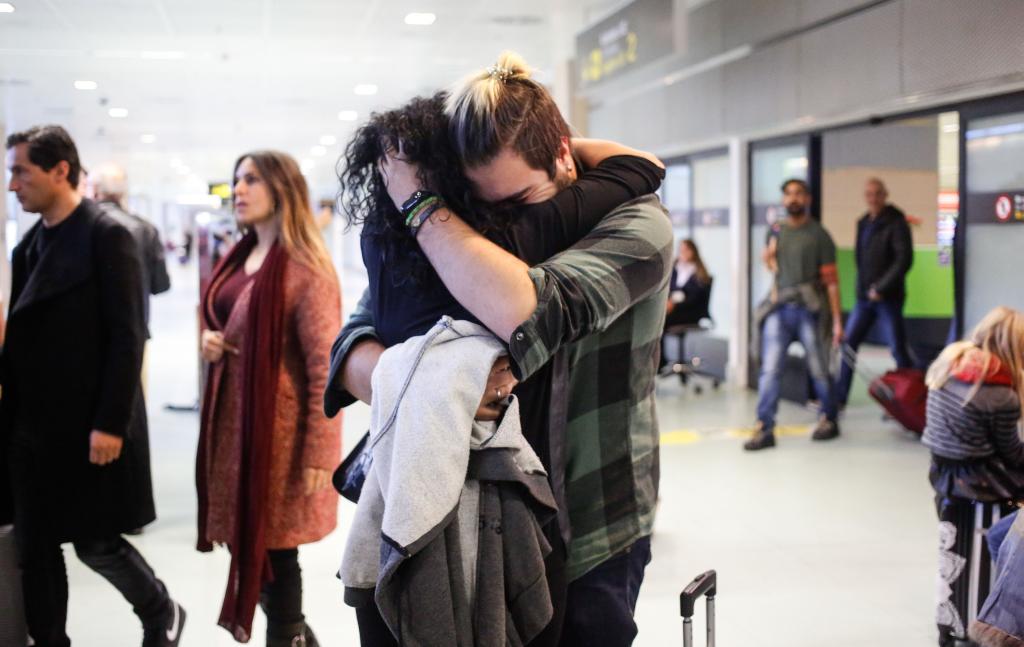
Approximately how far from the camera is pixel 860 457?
6.09m

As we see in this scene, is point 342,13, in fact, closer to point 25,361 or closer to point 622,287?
point 25,361

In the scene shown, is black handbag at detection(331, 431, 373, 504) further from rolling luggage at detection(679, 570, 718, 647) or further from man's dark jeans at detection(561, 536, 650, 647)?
rolling luggage at detection(679, 570, 718, 647)

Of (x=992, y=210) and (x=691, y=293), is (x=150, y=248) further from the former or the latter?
(x=691, y=293)

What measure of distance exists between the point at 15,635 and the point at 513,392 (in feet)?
7.10

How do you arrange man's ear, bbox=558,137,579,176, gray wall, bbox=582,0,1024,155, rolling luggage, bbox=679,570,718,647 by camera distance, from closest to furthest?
man's ear, bbox=558,137,579,176
rolling luggage, bbox=679,570,718,647
gray wall, bbox=582,0,1024,155

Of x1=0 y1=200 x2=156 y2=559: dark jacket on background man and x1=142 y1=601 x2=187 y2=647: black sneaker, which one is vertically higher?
x1=0 y1=200 x2=156 y2=559: dark jacket on background man

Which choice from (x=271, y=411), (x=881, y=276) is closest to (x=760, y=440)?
(x=881, y=276)

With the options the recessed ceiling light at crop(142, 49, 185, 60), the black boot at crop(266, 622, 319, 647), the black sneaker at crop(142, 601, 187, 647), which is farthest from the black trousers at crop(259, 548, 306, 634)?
the recessed ceiling light at crop(142, 49, 185, 60)

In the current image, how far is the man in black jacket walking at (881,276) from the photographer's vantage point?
721cm

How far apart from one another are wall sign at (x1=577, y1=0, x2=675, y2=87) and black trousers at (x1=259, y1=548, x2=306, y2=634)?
183 inches

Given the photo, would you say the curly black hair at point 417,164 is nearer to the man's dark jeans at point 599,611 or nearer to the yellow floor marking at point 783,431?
the man's dark jeans at point 599,611

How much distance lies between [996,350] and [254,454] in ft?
7.14

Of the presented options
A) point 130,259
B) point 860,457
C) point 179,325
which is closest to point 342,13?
point 860,457

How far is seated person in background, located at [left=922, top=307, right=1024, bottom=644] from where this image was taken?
3.05m
